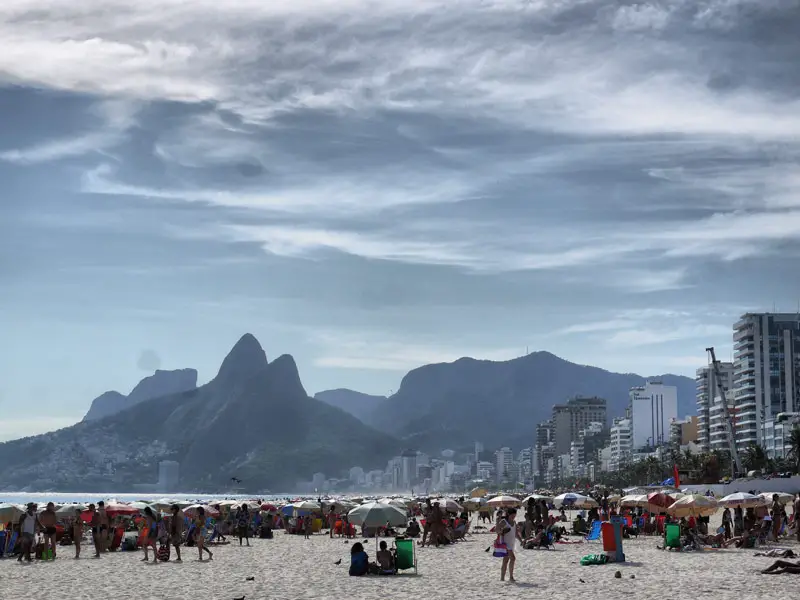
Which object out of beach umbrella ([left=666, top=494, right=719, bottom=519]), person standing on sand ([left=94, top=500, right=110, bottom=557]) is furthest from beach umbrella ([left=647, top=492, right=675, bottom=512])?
person standing on sand ([left=94, top=500, right=110, bottom=557])

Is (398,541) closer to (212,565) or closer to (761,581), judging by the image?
(212,565)

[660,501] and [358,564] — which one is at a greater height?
[660,501]

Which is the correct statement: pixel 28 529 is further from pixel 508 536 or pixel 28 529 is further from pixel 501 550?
pixel 508 536

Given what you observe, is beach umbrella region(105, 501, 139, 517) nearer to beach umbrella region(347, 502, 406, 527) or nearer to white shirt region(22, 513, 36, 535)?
white shirt region(22, 513, 36, 535)

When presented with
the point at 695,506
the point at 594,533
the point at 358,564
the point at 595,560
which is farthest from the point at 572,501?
the point at 358,564

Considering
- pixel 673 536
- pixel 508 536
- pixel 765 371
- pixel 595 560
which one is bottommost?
pixel 595 560

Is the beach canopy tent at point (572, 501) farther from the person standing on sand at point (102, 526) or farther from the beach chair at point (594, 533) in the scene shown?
the person standing on sand at point (102, 526)

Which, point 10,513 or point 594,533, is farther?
point 594,533
